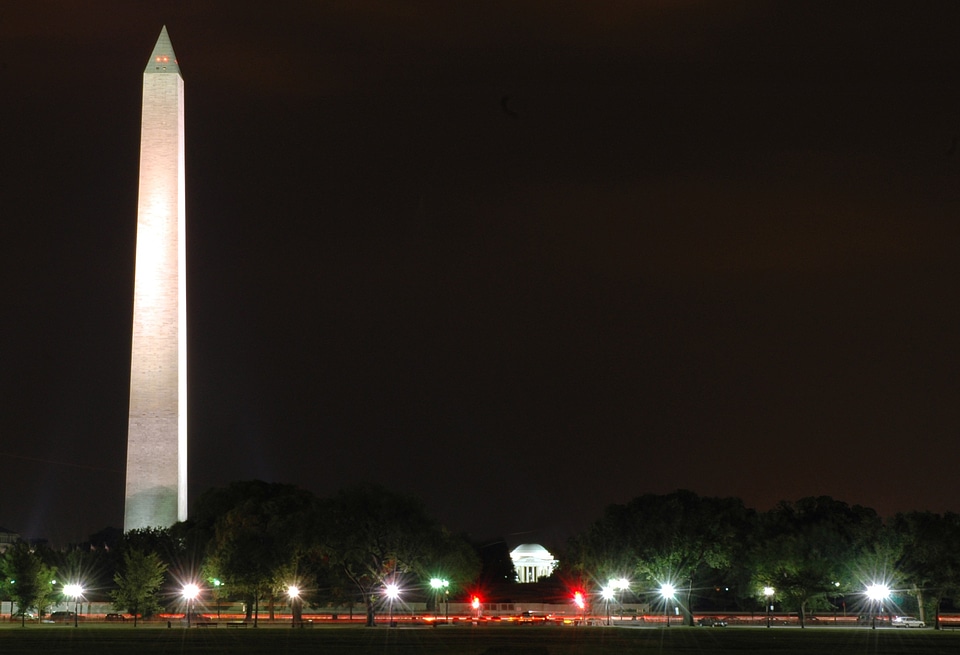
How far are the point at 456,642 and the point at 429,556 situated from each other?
37672mm

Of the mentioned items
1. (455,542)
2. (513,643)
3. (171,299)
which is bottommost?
(513,643)

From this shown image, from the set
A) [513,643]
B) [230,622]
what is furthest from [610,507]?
[513,643]

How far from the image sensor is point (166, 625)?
95562 mm

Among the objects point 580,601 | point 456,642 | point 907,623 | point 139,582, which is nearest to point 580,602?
point 580,601

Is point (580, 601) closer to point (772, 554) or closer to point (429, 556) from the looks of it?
point (772, 554)

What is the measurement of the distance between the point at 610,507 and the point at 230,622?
3282cm

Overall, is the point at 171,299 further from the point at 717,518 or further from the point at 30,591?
the point at 717,518

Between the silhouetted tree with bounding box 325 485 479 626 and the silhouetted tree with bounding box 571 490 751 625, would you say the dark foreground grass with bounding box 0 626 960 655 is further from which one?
the silhouetted tree with bounding box 571 490 751 625

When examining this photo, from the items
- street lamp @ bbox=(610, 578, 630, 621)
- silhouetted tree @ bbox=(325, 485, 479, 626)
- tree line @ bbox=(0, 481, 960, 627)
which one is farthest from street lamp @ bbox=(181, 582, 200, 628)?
street lamp @ bbox=(610, 578, 630, 621)

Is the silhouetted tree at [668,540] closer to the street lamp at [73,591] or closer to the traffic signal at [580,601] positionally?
the traffic signal at [580,601]

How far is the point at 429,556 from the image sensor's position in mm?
104062

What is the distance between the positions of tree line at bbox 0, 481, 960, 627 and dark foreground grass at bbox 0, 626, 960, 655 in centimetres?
1667

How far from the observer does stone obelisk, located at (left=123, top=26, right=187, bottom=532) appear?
10450 cm

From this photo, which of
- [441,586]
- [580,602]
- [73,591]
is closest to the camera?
[441,586]
